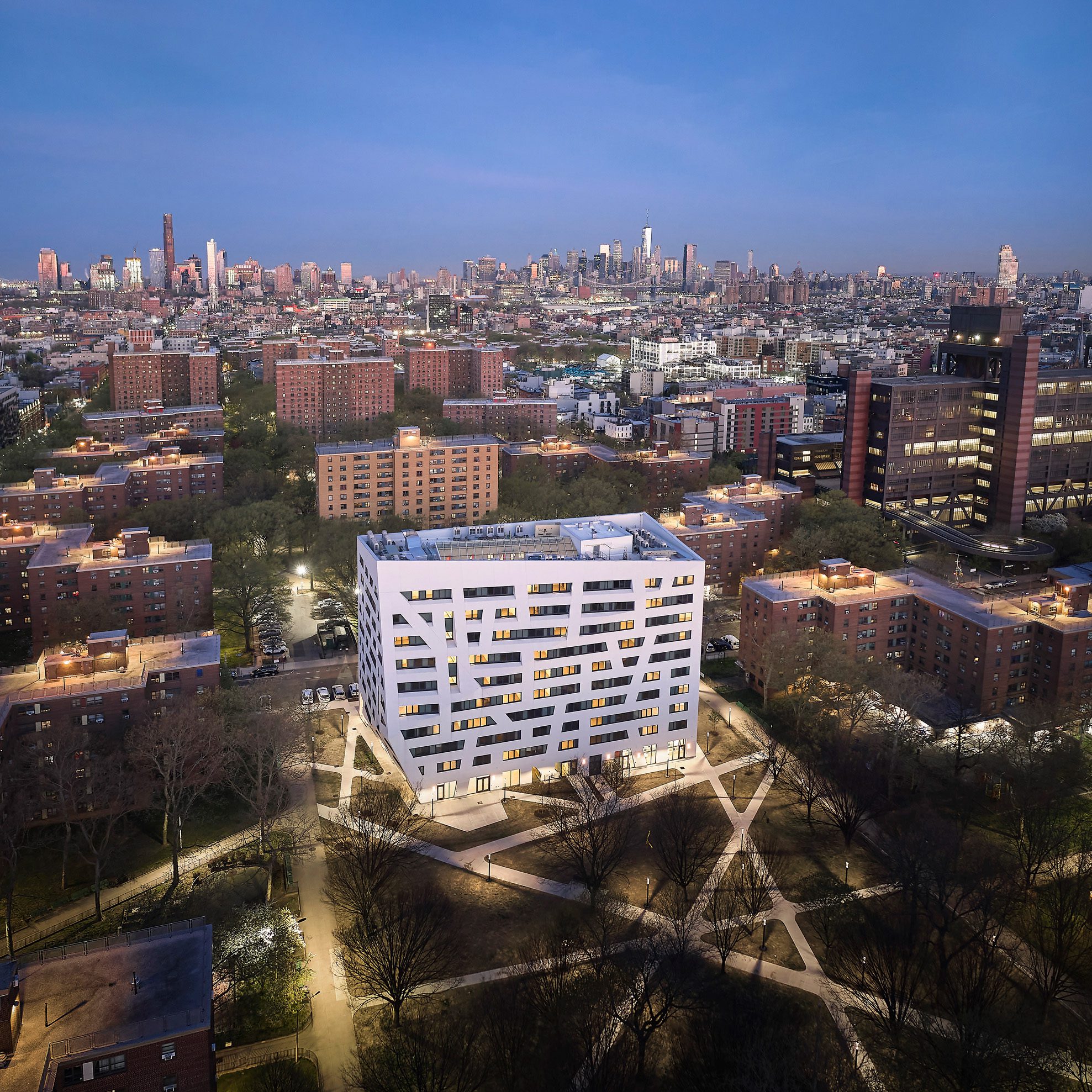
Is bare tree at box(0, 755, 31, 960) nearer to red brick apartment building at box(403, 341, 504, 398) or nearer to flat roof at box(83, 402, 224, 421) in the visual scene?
flat roof at box(83, 402, 224, 421)

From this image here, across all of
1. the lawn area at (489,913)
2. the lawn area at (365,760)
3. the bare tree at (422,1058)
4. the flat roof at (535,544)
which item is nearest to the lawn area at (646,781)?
the lawn area at (489,913)

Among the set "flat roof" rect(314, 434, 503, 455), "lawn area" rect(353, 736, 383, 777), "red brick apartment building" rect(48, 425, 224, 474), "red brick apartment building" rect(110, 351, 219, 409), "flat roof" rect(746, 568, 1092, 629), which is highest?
"red brick apartment building" rect(110, 351, 219, 409)

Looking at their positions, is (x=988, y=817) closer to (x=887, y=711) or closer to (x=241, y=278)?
(x=887, y=711)

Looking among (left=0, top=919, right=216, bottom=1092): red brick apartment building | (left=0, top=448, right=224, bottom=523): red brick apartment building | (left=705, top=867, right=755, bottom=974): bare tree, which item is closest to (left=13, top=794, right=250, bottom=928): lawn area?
(left=0, top=919, right=216, bottom=1092): red brick apartment building

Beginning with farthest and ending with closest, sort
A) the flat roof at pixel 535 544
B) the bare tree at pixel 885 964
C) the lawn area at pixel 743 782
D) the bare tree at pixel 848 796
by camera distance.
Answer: the flat roof at pixel 535 544 < the lawn area at pixel 743 782 < the bare tree at pixel 848 796 < the bare tree at pixel 885 964

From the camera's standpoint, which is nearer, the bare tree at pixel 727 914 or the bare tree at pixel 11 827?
the bare tree at pixel 727 914

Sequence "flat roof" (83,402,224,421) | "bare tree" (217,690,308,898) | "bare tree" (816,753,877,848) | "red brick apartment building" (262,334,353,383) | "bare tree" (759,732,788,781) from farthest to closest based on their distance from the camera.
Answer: "red brick apartment building" (262,334,353,383), "flat roof" (83,402,224,421), "bare tree" (759,732,788,781), "bare tree" (816,753,877,848), "bare tree" (217,690,308,898)

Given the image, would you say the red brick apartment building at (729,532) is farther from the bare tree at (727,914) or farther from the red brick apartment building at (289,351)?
the red brick apartment building at (289,351)
